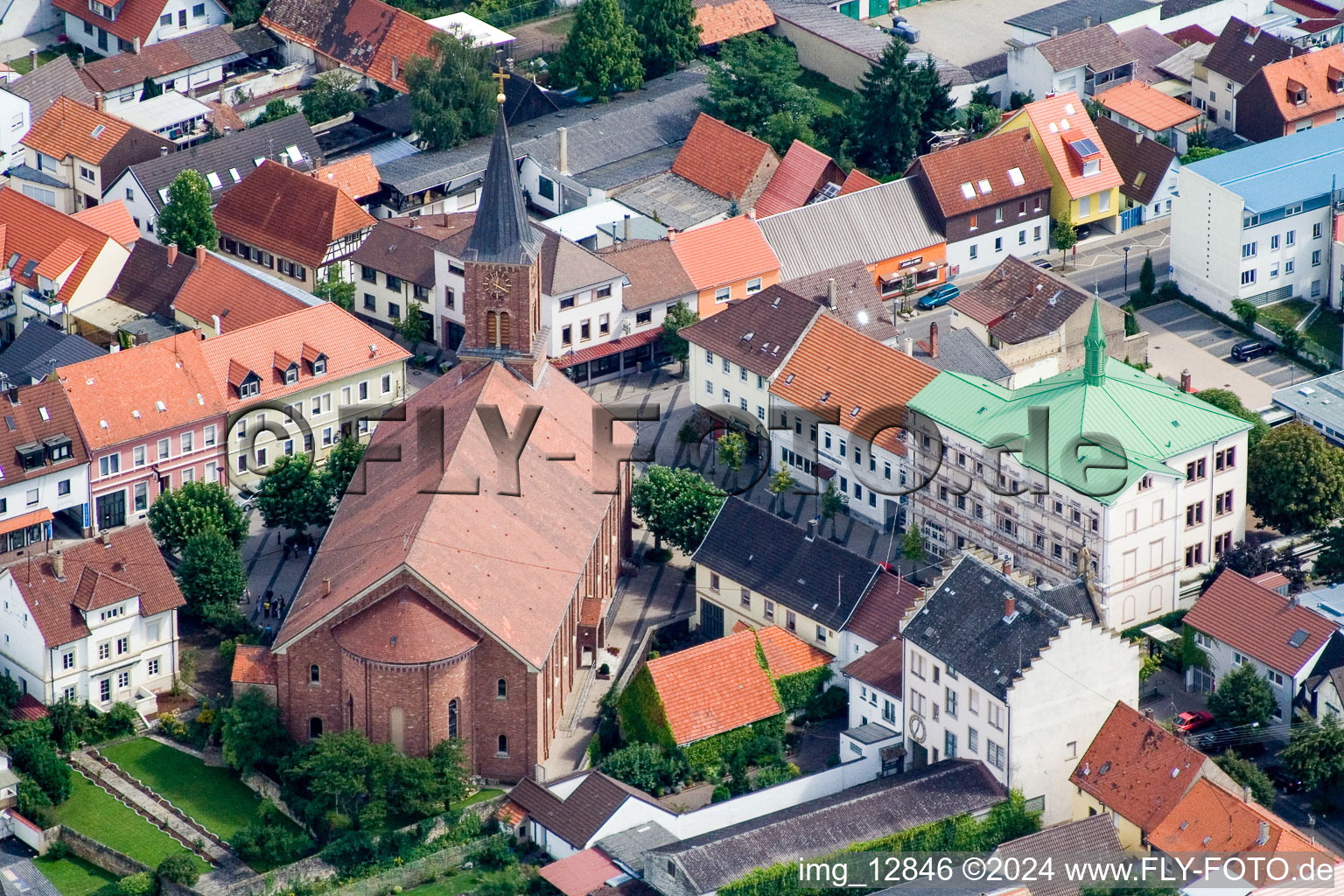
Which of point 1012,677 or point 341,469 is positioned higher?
point 1012,677

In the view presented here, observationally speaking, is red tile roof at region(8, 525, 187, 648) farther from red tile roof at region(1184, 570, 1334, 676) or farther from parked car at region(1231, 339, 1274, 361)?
parked car at region(1231, 339, 1274, 361)

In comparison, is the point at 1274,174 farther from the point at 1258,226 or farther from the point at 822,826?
the point at 822,826

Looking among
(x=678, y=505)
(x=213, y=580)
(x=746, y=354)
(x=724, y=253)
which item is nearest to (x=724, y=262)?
(x=724, y=253)

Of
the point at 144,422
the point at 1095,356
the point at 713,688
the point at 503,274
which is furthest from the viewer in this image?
the point at 144,422

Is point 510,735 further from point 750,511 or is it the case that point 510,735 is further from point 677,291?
point 677,291

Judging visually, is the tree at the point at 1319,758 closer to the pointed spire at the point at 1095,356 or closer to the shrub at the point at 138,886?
the pointed spire at the point at 1095,356

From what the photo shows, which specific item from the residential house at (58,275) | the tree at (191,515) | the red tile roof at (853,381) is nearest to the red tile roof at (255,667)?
the tree at (191,515)

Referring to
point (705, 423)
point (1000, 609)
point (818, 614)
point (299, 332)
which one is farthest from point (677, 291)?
point (1000, 609)
